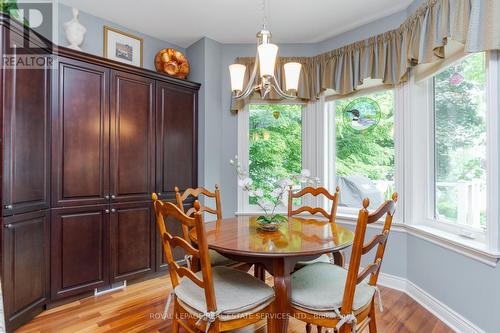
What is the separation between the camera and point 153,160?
9.30 ft

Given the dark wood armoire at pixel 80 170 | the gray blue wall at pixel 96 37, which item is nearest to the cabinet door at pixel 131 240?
the dark wood armoire at pixel 80 170

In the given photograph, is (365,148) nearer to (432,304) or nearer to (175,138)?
(432,304)

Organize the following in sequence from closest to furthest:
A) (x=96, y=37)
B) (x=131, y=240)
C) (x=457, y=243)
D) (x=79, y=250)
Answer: (x=457, y=243) → (x=79, y=250) → (x=131, y=240) → (x=96, y=37)

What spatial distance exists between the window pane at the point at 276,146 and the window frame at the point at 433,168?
49.6 inches

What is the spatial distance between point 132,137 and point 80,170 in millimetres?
547

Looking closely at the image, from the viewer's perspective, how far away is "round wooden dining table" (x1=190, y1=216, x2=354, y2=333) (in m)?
1.40

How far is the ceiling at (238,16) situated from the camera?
2.54 m

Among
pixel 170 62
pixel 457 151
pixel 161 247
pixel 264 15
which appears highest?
pixel 264 15

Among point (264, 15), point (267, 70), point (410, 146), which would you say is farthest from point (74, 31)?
point (410, 146)

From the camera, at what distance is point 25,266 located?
1992mm

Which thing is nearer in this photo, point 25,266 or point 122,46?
point 25,266

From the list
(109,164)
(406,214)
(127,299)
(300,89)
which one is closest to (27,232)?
(109,164)

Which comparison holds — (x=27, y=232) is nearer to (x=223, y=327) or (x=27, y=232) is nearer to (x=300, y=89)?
(x=223, y=327)

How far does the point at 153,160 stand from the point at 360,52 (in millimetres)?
2390
